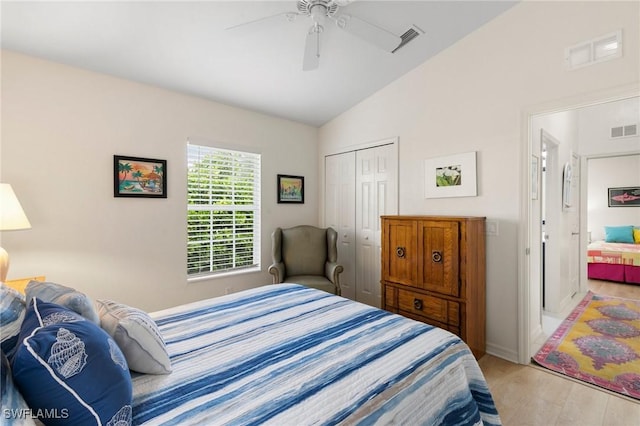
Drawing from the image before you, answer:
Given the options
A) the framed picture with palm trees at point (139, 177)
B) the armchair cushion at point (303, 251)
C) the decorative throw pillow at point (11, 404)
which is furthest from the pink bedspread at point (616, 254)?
the decorative throw pillow at point (11, 404)

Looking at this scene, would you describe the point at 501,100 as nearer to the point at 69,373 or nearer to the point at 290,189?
the point at 290,189

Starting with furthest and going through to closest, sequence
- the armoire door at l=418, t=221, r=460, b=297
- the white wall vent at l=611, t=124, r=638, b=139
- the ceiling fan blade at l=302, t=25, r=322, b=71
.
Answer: the white wall vent at l=611, t=124, r=638, b=139 → the armoire door at l=418, t=221, r=460, b=297 → the ceiling fan blade at l=302, t=25, r=322, b=71

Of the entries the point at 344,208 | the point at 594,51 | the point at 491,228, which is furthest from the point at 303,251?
the point at 594,51

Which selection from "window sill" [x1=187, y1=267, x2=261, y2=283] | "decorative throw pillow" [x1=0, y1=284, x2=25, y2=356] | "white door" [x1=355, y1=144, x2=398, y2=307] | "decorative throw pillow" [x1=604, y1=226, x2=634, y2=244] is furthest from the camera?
"decorative throw pillow" [x1=604, y1=226, x2=634, y2=244]

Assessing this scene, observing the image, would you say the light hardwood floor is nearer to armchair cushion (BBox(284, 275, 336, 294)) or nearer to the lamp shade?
armchair cushion (BBox(284, 275, 336, 294))

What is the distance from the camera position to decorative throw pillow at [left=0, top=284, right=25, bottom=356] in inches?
37.1

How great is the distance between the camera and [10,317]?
100 cm

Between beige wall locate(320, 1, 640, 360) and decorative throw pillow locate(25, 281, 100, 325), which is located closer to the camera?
decorative throw pillow locate(25, 281, 100, 325)

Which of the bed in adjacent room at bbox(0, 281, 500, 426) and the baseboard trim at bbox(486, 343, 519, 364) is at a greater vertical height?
the bed in adjacent room at bbox(0, 281, 500, 426)

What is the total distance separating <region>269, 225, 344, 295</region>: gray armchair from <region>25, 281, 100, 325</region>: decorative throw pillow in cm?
237

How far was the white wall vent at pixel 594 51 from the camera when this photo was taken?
6.76ft

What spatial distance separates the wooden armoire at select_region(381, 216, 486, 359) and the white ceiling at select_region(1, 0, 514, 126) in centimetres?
165

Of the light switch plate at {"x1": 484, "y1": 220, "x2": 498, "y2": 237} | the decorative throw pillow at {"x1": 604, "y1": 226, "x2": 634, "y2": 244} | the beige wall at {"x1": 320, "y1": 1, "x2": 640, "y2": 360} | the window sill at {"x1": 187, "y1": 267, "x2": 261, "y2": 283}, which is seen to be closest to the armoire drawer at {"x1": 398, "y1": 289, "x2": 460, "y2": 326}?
the beige wall at {"x1": 320, "y1": 1, "x2": 640, "y2": 360}

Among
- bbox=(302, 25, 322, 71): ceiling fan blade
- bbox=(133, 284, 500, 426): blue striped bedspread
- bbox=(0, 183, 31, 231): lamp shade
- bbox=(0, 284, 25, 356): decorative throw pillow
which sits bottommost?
bbox=(133, 284, 500, 426): blue striped bedspread
